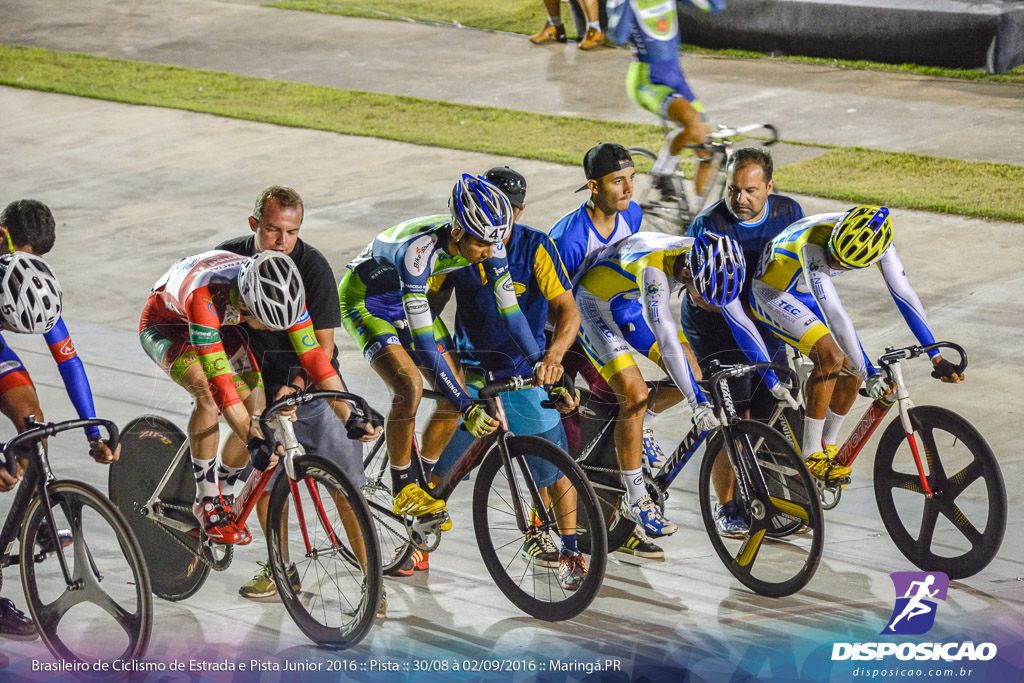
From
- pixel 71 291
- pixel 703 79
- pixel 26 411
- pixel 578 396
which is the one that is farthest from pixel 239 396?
pixel 703 79

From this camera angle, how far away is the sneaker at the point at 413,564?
18.2 feet

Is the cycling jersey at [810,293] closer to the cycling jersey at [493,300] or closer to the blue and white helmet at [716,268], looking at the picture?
the blue and white helmet at [716,268]

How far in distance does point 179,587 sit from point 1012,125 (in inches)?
392

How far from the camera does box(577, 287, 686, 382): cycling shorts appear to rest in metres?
5.57

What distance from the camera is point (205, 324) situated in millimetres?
4633

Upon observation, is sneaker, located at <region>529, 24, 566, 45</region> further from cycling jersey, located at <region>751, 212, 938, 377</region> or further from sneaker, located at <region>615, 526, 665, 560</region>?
sneaker, located at <region>615, 526, 665, 560</region>

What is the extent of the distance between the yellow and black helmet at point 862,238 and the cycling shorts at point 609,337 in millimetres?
689

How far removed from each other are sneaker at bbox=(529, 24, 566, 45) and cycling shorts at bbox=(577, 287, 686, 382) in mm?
11953

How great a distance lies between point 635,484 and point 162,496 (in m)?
1.77

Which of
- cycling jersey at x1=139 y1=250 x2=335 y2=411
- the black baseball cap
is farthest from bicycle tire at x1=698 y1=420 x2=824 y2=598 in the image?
cycling jersey at x1=139 y1=250 x2=335 y2=411

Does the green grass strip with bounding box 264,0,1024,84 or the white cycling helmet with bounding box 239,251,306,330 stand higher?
the white cycling helmet with bounding box 239,251,306,330

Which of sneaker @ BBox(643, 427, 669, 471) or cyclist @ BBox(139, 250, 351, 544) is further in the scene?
sneaker @ BBox(643, 427, 669, 471)

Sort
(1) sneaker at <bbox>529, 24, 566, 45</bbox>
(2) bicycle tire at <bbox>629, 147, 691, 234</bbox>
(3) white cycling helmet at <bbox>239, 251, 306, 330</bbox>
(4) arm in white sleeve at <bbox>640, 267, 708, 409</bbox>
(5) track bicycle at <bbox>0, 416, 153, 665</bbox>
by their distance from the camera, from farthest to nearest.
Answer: (1) sneaker at <bbox>529, 24, 566, 45</bbox> → (2) bicycle tire at <bbox>629, 147, 691, 234</bbox> → (4) arm in white sleeve at <bbox>640, 267, 708, 409</bbox> → (5) track bicycle at <bbox>0, 416, 153, 665</bbox> → (3) white cycling helmet at <bbox>239, 251, 306, 330</bbox>

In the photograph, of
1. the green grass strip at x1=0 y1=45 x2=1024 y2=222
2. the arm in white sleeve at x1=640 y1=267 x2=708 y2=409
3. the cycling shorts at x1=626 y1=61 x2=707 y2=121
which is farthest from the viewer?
Result: the green grass strip at x1=0 y1=45 x2=1024 y2=222
